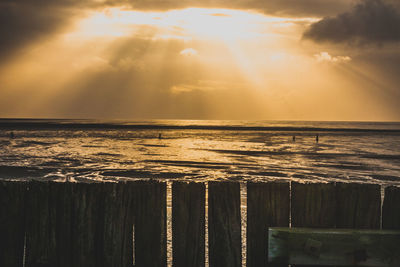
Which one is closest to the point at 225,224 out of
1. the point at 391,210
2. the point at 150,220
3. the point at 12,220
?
the point at 150,220

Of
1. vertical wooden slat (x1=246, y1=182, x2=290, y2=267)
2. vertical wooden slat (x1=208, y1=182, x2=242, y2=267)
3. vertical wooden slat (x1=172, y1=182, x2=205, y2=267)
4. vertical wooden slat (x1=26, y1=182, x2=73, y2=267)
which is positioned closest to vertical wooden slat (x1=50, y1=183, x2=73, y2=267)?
vertical wooden slat (x1=26, y1=182, x2=73, y2=267)

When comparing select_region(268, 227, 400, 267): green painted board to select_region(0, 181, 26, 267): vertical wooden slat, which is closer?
select_region(268, 227, 400, 267): green painted board

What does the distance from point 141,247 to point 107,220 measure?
36 centimetres

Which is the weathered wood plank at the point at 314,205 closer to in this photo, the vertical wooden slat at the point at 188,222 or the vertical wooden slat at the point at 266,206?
the vertical wooden slat at the point at 266,206

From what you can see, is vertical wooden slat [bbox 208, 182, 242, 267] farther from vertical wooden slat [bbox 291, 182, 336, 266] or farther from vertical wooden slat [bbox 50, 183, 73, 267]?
vertical wooden slat [bbox 50, 183, 73, 267]

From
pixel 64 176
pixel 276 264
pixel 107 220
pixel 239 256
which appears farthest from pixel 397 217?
pixel 64 176

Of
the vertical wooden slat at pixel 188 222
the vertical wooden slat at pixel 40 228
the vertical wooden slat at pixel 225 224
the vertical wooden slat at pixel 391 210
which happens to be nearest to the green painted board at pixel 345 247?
the vertical wooden slat at pixel 391 210

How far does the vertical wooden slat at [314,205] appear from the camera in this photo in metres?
2.84

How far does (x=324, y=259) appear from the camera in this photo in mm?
2662

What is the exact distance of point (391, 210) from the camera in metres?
2.82

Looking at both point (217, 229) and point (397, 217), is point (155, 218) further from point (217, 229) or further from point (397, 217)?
point (397, 217)

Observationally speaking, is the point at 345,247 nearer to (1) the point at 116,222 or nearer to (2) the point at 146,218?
(2) the point at 146,218

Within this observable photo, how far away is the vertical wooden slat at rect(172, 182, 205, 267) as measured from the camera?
2895 millimetres

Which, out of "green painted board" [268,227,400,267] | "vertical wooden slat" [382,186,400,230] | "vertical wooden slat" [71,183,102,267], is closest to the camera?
"green painted board" [268,227,400,267]
